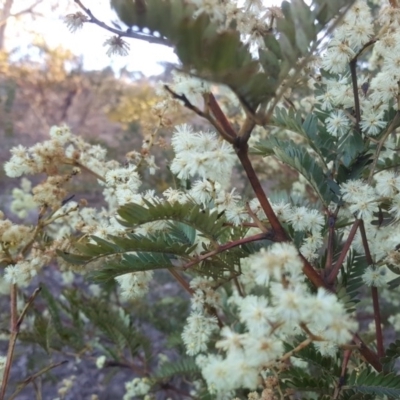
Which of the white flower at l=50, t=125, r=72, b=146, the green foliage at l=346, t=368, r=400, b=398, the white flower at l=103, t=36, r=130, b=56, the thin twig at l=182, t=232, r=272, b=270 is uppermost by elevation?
the white flower at l=50, t=125, r=72, b=146

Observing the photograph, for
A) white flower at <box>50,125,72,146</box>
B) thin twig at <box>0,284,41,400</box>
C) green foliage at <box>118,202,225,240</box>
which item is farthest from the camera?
white flower at <box>50,125,72,146</box>

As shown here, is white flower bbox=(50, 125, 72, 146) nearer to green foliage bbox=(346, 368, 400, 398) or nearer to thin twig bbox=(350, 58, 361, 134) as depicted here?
thin twig bbox=(350, 58, 361, 134)

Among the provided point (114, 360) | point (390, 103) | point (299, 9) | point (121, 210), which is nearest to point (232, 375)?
point (121, 210)

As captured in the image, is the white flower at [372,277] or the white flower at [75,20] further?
the white flower at [372,277]

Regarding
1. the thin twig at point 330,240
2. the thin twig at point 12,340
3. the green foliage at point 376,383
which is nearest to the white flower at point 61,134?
the thin twig at point 12,340

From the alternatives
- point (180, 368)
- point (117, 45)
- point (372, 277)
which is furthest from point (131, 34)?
point (180, 368)

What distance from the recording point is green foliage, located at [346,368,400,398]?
1.98 ft

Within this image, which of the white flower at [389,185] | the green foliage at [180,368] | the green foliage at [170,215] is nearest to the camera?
the green foliage at [170,215]

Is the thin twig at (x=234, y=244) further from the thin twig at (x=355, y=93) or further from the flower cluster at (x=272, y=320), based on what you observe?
the thin twig at (x=355, y=93)

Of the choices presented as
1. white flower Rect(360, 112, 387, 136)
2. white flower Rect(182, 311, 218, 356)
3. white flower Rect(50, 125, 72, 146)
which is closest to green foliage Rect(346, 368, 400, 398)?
white flower Rect(182, 311, 218, 356)

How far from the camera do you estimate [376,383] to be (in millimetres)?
615

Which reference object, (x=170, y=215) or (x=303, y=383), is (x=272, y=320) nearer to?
(x=170, y=215)

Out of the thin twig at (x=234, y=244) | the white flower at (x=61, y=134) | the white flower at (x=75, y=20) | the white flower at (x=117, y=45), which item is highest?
the white flower at (x=61, y=134)

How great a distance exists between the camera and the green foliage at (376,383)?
0.60 metres
